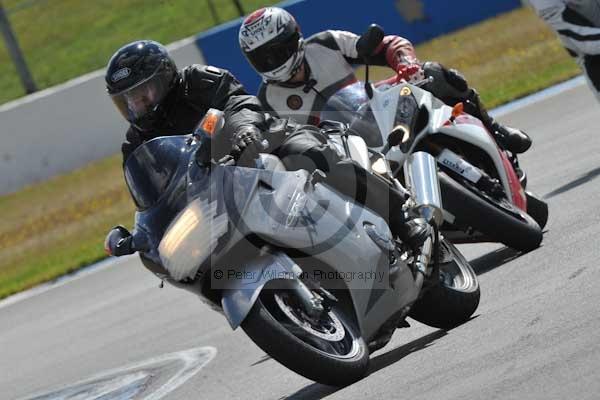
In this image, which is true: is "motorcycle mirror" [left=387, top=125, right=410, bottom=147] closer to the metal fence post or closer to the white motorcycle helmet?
the white motorcycle helmet

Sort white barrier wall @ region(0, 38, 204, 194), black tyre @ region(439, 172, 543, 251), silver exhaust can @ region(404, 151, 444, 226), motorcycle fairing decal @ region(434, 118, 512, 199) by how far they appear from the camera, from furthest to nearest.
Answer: white barrier wall @ region(0, 38, 204, 194), motorcycle fairing decal @ region(434, 118, 512, 199), black tyre @ region(439, 172, 543, 251), silver exhaust can @ region(404, 151, 444, 226)

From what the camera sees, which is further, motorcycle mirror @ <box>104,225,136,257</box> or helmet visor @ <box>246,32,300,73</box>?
helmet visor @ <box>246,32,300,73</box>

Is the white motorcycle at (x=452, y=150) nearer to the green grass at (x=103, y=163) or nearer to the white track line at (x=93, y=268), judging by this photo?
the white track line at (x=93, y=268)

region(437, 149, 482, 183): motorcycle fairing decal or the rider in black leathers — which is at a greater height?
the rider in black leathers

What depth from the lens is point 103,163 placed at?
19.5 m

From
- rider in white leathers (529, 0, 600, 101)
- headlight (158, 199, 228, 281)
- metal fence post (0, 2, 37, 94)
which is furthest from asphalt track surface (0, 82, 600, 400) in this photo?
metal fence post (0, 2, 37, 94)

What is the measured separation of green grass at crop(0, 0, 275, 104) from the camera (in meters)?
20.9

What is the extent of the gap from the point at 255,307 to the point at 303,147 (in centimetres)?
88

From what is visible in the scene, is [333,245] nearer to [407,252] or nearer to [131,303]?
[407,252]

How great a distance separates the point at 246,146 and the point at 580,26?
16.5ft

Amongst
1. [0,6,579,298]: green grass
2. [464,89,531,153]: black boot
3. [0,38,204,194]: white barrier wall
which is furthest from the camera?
[0,38,204,194]: white barrier wall

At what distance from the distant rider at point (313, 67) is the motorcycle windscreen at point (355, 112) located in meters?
0.30

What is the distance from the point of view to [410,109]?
24.8 feet

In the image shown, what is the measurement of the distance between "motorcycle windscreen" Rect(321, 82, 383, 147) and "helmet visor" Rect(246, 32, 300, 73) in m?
0.38
